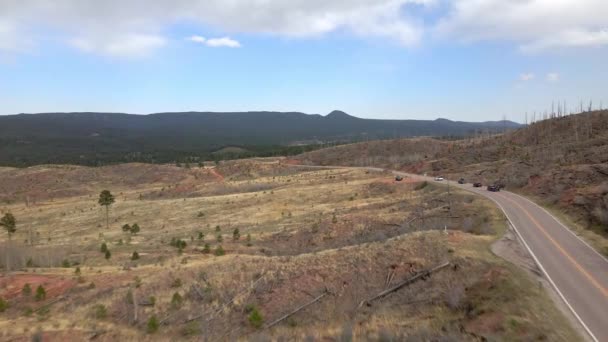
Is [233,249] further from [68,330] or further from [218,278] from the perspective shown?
[68,330]

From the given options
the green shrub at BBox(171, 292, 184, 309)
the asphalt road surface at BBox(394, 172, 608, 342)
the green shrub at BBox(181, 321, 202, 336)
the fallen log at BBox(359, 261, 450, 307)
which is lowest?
the green shrub at BBox(181, 321, 202, 336)

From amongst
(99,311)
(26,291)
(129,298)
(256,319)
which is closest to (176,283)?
(129,298)

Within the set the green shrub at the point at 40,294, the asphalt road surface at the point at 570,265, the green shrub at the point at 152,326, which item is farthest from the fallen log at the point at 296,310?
the green shrub at the point at 40,294

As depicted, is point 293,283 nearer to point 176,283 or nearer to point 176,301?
point 176,301

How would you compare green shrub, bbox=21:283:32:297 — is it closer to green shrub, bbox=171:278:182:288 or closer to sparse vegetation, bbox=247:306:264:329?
green shrub, bbox=171:278:182:288

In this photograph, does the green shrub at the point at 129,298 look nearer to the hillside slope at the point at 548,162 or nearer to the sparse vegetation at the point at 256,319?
the sparse vegetation at the point at 256,319

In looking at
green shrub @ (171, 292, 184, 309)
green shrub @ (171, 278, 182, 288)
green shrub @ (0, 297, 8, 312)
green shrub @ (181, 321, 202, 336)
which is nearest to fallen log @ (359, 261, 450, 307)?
green shrub @ (181, 321, 202, 336)
